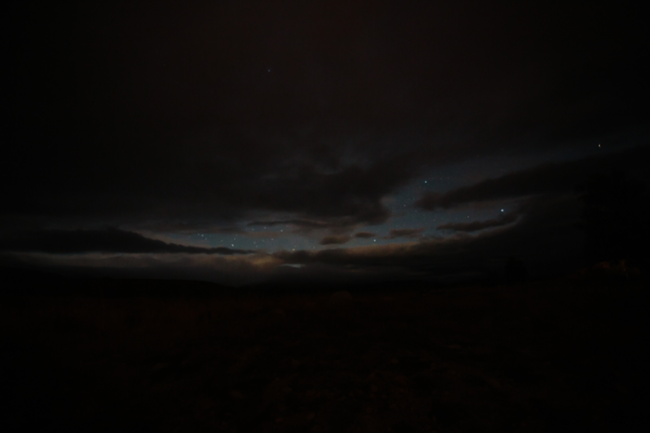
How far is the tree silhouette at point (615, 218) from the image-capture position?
21922mm

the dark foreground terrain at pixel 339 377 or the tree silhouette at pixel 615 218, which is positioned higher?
the tree silhouette at pixel 615 218

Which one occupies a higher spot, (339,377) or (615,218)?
(615,218)

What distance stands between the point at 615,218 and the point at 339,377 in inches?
1140

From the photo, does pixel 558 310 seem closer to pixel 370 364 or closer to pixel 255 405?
pixel 370 364

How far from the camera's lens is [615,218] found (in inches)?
901

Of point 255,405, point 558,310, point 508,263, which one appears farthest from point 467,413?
point 508,263

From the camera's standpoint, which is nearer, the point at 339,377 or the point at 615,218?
the point at 339,377

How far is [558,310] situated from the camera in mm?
9086

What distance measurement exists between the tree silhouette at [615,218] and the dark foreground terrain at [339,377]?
19.6 metres

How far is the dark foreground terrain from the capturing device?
359cm

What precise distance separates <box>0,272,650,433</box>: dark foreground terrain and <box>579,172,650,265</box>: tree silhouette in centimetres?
1958

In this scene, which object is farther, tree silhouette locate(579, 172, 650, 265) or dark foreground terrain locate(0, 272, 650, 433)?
tree silhouette locate(579, 172, 650, 265)

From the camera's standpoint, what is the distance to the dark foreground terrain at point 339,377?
141 inches

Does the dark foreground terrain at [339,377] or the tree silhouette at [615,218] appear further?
the tree silhouette at [615,218]
